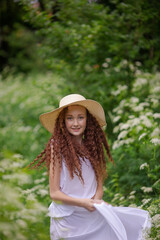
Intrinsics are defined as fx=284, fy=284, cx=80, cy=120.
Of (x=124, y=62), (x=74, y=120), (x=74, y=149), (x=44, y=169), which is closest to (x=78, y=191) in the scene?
(x=74, y=149)

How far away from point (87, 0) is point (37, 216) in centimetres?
455

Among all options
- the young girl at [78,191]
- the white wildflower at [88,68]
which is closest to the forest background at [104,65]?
the white wildflower at [88,68]

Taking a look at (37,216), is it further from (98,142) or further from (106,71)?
(106,71)

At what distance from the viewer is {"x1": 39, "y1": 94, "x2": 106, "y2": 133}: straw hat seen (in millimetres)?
2453

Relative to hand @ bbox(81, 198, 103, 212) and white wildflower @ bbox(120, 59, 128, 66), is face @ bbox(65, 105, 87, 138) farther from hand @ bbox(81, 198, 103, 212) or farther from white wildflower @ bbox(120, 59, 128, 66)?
white wildflower @ bbox(120, 59, 128, 66)

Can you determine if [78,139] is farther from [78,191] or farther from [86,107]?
[78,191]

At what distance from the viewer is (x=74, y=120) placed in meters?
2.46

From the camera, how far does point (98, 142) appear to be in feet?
8.94

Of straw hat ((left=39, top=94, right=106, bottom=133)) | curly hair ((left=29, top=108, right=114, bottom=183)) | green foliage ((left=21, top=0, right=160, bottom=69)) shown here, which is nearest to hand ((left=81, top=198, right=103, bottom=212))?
curly hair ((left=29, top=108, right=114, bottom=183))

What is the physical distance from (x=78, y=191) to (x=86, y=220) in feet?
0.78

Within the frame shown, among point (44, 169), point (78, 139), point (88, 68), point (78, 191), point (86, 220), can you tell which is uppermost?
point (78, 139)

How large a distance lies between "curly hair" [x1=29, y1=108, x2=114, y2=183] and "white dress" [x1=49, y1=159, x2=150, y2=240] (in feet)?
0.26

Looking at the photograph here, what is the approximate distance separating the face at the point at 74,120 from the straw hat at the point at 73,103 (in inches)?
2.4

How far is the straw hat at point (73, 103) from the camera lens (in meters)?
2.45
